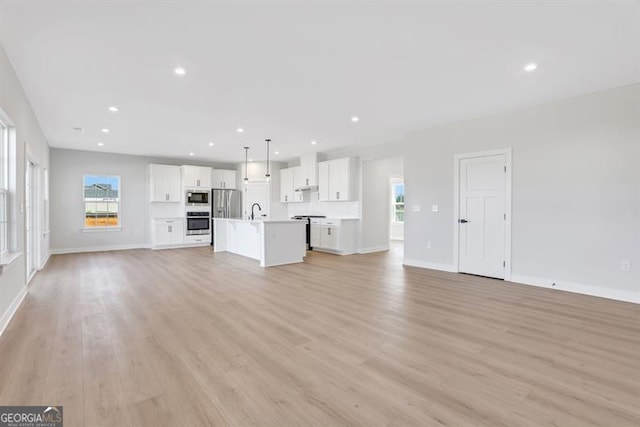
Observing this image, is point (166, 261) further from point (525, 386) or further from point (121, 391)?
point (525, 386)

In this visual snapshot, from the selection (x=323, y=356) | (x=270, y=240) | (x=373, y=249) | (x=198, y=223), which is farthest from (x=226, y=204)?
(x=323, y=356)

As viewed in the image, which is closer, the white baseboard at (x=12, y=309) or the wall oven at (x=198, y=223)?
the white baseboard at (x=12, y=309)

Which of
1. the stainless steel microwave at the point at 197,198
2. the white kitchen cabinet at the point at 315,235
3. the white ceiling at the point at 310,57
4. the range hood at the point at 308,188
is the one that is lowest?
the white kitchen cabinet at the point at 315,235

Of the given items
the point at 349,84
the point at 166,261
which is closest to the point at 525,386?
the point at 349,84

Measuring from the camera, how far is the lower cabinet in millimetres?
7789

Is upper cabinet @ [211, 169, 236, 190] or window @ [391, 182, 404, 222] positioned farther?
window @ [391, 182, 404, 222]

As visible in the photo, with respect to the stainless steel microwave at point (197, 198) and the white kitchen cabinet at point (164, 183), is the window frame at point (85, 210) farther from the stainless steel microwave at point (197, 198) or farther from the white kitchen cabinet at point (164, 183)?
the stainless steel microwave at point (197, 198)

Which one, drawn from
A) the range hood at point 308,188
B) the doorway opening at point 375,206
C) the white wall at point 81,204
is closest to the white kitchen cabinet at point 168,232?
the white wall at point 81,204

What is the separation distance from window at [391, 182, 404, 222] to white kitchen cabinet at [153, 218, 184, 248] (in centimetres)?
736

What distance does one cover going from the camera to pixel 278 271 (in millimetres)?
5625

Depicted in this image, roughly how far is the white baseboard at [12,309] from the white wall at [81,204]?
4.82m

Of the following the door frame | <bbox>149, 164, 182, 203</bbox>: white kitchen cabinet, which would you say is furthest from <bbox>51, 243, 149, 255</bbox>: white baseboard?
the door frame

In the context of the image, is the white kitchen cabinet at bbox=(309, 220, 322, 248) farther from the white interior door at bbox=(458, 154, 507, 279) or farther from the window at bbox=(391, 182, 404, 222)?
the window at bbox=(391, 182, 404, 222)

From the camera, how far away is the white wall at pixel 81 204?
7910 mm
